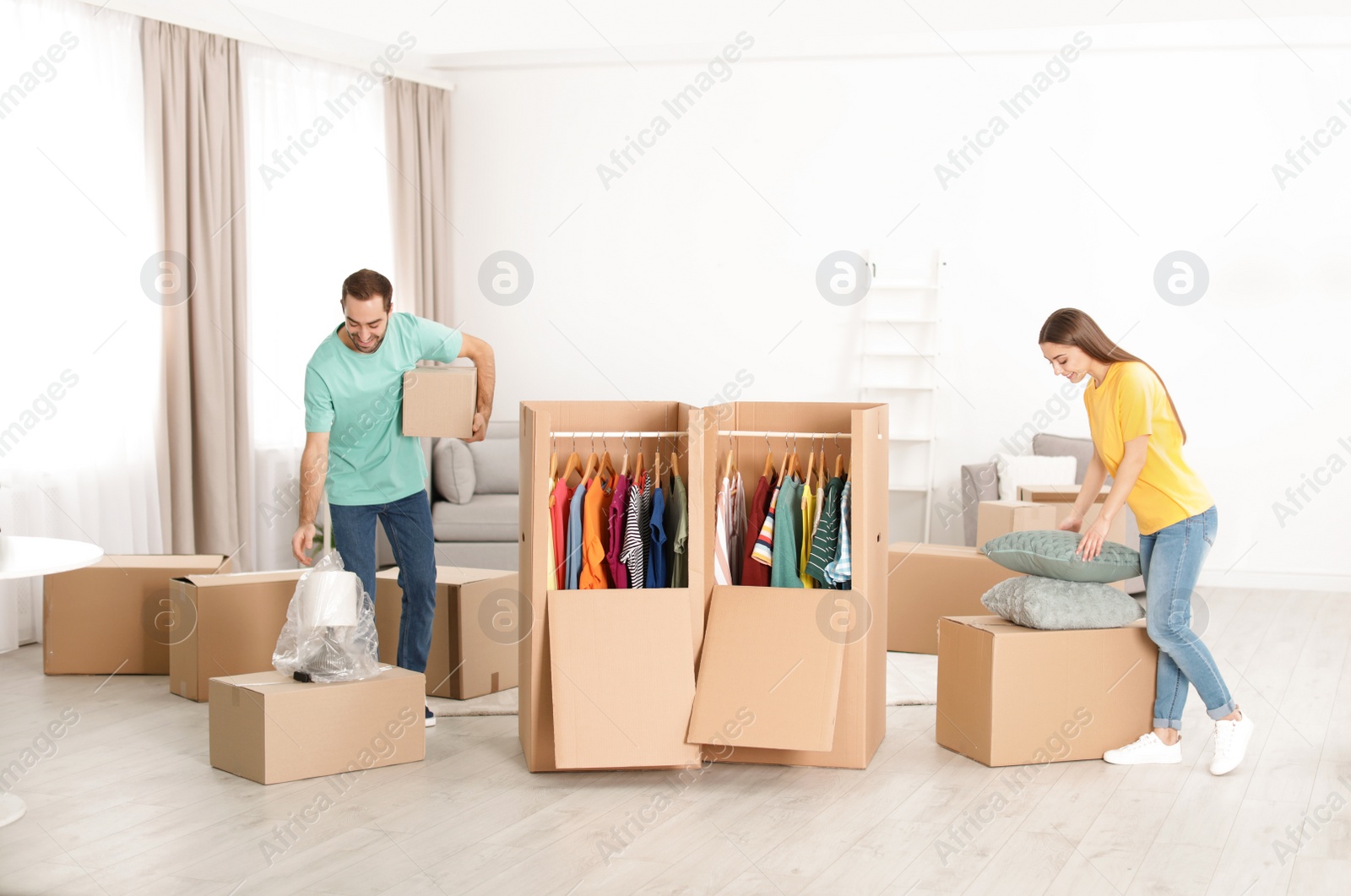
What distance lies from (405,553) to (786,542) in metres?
1.14

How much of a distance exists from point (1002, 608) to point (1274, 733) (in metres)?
0.98

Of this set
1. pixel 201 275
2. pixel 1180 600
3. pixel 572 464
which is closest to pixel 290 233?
pixel 201 275

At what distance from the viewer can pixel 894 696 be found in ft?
12.8

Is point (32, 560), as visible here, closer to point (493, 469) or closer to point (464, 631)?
point (464, 631)

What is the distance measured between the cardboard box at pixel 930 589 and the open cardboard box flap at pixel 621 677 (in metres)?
1.70

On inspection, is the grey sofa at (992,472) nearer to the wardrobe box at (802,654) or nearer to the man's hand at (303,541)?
the wardrobe box at (802,654)

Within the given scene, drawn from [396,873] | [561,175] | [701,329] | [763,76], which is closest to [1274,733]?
[396,873]

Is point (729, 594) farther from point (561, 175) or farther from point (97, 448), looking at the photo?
point (561, 175)

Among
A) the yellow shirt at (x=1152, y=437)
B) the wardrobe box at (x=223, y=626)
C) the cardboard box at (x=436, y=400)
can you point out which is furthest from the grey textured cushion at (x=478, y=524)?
the yellow shirt at (x=1152, y=437)

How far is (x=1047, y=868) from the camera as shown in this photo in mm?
2492

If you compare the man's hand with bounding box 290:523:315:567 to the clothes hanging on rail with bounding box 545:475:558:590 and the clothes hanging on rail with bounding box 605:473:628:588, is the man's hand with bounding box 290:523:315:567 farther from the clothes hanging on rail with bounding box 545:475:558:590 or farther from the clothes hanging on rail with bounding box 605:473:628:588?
the clothes hanging on rail with bounding box 605:473:628:588

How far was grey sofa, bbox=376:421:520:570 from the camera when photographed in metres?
5.66

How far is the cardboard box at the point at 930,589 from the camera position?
450 cm

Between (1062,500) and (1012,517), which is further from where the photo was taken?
(1062,500)
